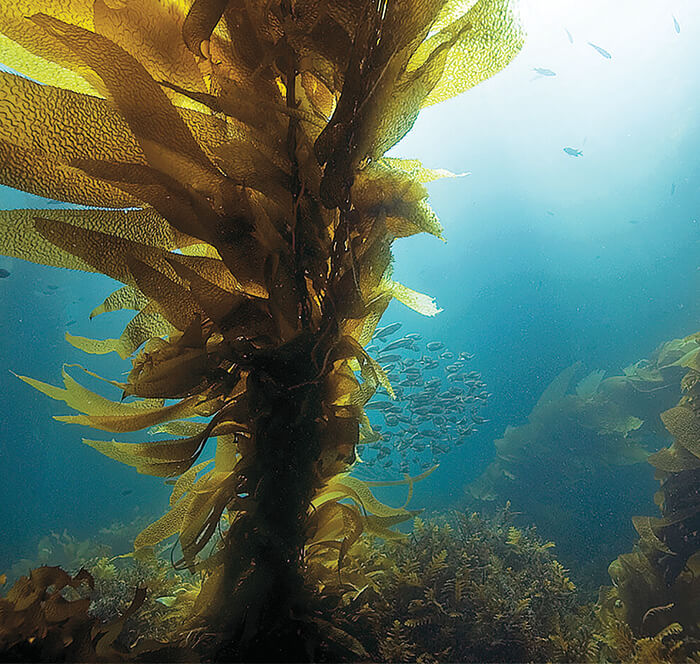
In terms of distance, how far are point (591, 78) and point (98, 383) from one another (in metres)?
41.7

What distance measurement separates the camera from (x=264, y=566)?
0.84m

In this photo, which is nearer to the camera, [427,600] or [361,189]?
[361,189]

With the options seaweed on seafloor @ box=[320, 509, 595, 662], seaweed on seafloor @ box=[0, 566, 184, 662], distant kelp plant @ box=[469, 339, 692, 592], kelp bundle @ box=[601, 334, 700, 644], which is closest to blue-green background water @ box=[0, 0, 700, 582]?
distant kelp plant @ box=[469, 339, 692, 592]

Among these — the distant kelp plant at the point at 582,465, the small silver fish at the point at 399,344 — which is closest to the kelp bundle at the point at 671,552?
the distant kelp plant at the point at 582,465

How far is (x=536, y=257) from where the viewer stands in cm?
4500

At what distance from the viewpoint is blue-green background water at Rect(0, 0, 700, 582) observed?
74.1 feet

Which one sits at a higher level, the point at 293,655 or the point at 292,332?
the point at 292,332

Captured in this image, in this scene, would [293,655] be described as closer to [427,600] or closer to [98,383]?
[427,600]

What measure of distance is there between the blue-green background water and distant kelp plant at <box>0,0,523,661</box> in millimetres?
11565

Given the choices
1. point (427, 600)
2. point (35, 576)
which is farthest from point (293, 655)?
point (427, 600)

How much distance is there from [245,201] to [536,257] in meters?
49.6

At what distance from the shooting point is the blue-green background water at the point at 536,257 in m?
22.6

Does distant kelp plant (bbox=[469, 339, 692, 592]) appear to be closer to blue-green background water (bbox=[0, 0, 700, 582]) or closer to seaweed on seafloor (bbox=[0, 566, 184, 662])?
blue-green background water (bbox=[0, 0, 700, 582])

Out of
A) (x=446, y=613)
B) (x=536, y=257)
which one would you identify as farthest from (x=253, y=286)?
(x=536, y=257)
